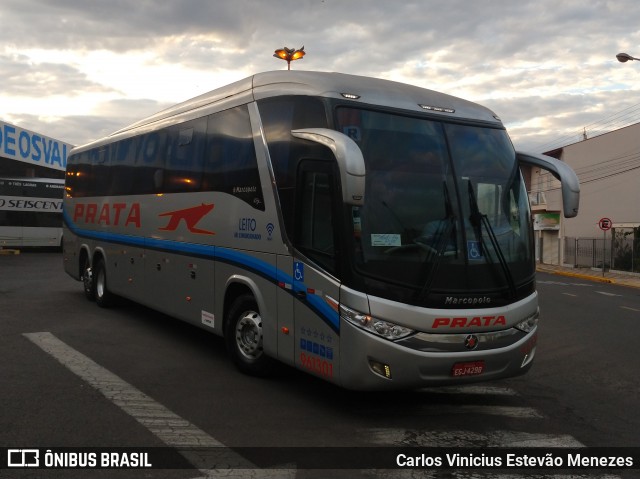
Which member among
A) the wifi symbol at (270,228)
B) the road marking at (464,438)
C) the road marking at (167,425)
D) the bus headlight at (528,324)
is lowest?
the road marking at (464,438)

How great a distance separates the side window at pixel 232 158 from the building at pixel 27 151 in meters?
25.6

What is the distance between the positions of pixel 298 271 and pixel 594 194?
38.7m

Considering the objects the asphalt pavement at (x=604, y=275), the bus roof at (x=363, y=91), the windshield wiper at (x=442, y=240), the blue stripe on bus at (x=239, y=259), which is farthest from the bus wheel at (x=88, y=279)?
the asphalt pavement at (x=604, y=275)

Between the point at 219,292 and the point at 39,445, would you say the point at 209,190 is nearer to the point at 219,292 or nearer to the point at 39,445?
the point at 219,292

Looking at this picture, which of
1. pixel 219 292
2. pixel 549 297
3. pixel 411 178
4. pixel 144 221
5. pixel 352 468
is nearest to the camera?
pixel 352 468

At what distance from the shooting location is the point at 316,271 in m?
6.11

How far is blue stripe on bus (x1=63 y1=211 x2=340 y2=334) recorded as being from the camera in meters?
5.99

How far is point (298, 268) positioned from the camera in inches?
251

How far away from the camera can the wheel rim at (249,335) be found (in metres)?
7.20

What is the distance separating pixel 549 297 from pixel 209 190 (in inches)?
519

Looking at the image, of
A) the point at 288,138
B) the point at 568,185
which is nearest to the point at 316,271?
the point at 288,138

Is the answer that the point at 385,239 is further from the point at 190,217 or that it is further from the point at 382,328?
the point at 190,217

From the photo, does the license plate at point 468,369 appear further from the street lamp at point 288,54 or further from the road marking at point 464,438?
the street lamp at point 288,54

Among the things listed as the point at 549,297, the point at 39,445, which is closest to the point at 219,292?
the point at 39,445
